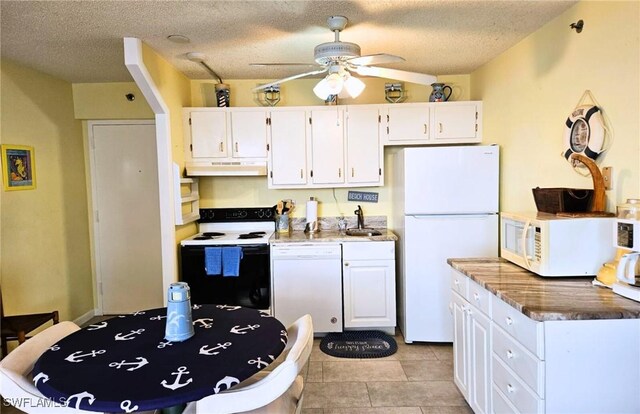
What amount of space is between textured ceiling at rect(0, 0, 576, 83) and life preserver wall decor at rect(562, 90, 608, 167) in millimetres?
655

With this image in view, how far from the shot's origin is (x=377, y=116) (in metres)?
3.53

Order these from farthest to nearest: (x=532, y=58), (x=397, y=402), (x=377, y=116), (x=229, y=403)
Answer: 1. (x=377, y=116)
2. (x=532, y=58)
3. (x=397, y=402)
4. (x=229, y=403)

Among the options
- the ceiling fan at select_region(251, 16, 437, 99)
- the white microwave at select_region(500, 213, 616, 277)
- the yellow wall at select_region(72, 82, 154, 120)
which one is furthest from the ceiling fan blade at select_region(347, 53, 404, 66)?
the yellow wall at select_region(72, 82, 154, 120)

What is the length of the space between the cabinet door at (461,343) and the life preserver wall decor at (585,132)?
106 centimetres

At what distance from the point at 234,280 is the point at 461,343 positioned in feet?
6.15

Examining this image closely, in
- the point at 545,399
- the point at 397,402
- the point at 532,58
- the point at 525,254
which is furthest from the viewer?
the point at 532,58

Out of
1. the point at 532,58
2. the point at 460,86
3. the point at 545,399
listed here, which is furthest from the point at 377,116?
the point at 545,399

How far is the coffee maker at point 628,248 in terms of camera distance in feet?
5.20

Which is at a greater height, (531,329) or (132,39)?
(132,39)

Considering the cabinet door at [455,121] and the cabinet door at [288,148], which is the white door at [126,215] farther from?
the cabinet door at [455,121]

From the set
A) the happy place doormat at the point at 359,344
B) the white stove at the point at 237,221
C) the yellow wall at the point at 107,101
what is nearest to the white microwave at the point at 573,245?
the happy place doormat at the point at 359,344

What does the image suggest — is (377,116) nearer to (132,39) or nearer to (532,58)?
(532,58)

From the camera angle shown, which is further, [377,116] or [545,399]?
[377,116]

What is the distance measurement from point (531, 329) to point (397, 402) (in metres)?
1.26
